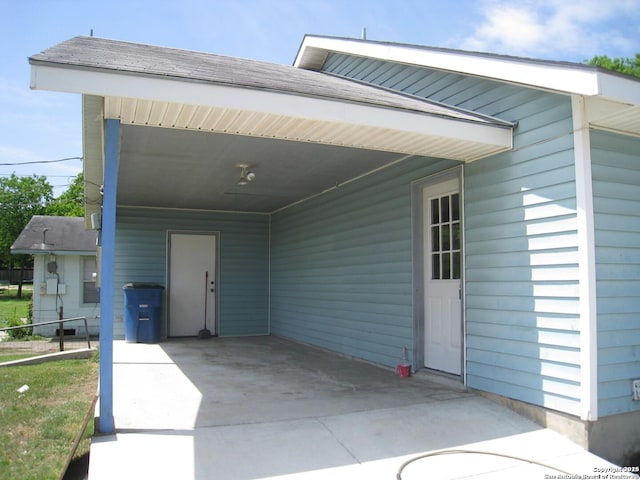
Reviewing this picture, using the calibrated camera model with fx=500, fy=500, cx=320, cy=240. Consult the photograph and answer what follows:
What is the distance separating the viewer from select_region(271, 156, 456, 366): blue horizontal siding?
5.89 m

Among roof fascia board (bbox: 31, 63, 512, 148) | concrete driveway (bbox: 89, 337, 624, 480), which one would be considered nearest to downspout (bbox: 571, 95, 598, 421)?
concrete driveway (bbox: 89, 337, 624, 480)

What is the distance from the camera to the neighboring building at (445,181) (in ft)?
11.9

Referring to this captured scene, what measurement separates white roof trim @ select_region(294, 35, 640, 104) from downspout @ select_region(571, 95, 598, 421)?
0.94ft

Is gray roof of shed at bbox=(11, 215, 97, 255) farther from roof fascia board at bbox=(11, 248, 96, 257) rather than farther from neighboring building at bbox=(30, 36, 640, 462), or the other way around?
neighboring building at bbox=(30, 36, 640, 462)

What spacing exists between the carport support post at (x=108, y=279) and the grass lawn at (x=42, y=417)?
52 cm

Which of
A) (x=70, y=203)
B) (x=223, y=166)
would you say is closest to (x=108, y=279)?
(x=223, y=166)

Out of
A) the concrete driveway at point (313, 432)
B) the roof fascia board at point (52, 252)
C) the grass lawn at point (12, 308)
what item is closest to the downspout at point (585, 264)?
the concrete driveway at point (313, 432)

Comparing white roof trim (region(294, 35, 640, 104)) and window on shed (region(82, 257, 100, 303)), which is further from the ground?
white roof trim (region(294, 35, 640, 104))

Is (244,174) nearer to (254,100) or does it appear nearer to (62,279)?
(254,100)

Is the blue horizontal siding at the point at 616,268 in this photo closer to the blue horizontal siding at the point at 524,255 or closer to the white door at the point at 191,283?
the blue horizontal siding at the point at 524,255

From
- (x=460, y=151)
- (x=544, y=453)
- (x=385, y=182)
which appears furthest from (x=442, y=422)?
(x=385, y=182)

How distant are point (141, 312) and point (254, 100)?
631 centimetres

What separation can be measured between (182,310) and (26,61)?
23.9 ft

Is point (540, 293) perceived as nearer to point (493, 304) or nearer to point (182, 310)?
point (493, 304)
